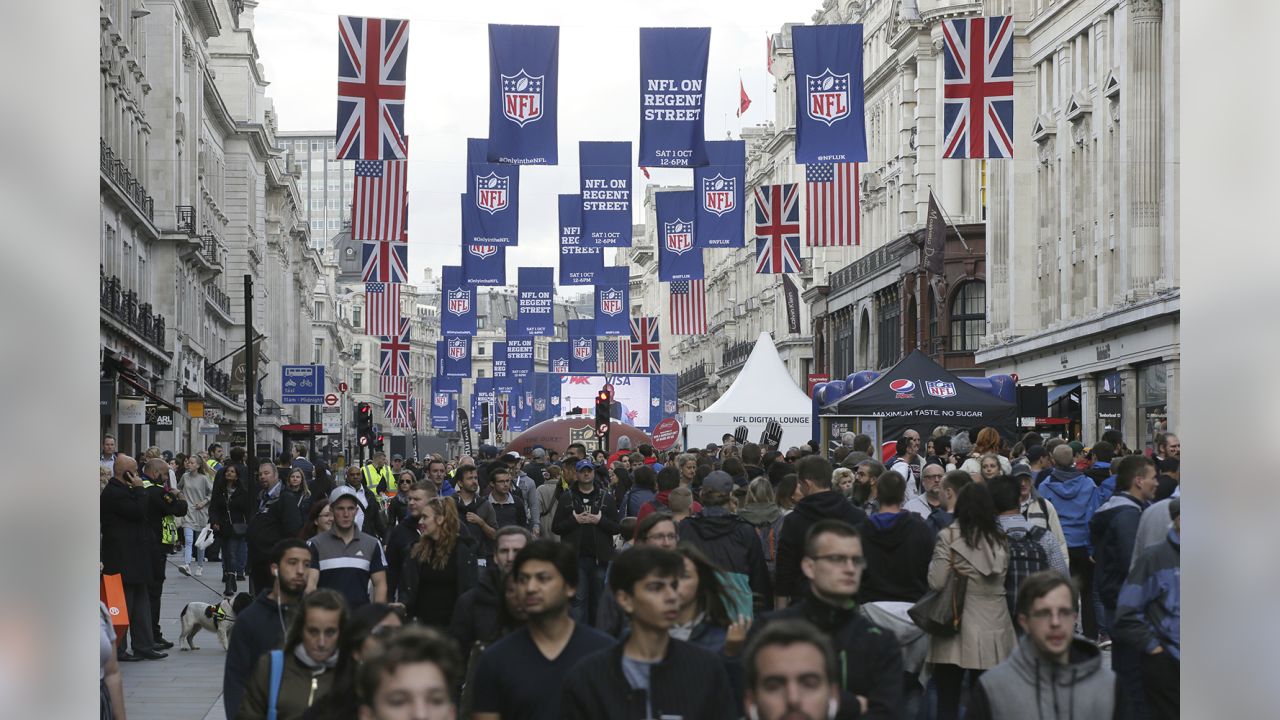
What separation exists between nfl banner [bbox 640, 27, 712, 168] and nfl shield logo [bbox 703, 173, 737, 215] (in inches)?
363

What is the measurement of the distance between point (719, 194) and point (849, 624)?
28.4 metres

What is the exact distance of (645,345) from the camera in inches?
2608

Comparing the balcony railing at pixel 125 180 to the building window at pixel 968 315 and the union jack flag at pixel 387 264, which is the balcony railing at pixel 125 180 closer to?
the union jack flag at pixel 387 264

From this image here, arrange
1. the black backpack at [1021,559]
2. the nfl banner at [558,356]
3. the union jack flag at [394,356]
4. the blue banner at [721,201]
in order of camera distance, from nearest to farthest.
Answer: the black backpack at [1021,559] → the blue banner at [721,201] → the union jack flag at [394,356] → the nfl banner at [558,356]

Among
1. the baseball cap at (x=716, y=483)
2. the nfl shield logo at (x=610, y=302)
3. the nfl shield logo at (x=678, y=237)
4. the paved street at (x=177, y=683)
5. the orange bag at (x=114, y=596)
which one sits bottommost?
the paved street at (x=177, y=683)

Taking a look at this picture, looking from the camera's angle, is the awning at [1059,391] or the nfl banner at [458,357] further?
the nfl banner at [458,357]

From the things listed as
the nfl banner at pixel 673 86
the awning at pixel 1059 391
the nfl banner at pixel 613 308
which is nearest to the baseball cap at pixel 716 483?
the nfl banner at pixel 673 86

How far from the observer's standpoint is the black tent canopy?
78.0 ft

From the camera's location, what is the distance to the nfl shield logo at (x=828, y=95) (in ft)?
77.0

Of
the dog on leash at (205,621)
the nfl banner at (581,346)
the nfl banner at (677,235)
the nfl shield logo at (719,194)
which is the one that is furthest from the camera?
the nfl banner at (581,346)

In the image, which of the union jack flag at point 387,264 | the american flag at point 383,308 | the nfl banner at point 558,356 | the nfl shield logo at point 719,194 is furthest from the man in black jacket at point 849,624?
the nfl banner at point 558,356

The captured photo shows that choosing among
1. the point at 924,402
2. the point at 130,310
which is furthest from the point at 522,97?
the point at 130,310

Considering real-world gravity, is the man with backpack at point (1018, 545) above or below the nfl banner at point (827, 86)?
below
